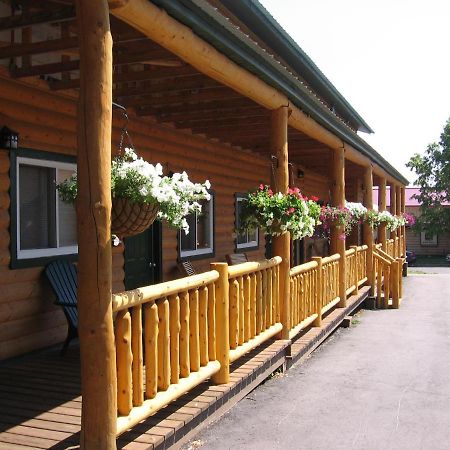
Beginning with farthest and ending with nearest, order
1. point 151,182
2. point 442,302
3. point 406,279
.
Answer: point 406,279, point 442,302, point 151,182

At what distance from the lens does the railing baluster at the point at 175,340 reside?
4.42 meters

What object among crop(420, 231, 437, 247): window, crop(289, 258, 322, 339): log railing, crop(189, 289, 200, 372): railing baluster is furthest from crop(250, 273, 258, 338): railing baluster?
crop(420, 231, 437, 247): window

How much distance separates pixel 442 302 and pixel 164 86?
451 inches

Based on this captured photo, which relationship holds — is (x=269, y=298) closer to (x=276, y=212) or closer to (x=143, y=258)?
(x=276, y=212)

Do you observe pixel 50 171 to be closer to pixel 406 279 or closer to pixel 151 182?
pixel 151 182

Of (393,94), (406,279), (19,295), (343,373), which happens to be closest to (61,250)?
(19,295)

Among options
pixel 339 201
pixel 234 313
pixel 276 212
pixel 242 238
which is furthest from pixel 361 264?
pixel 234 313

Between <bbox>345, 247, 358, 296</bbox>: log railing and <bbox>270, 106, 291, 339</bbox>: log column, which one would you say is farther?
<bbox>345, 247, 358, 296</bbox>: log railing

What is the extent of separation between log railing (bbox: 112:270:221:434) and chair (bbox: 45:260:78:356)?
1714mm

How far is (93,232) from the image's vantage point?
337 cm

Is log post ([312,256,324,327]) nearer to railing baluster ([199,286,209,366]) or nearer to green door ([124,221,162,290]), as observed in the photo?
green door ([124,221,162,290])

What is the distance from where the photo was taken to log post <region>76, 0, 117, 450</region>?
3354 mm

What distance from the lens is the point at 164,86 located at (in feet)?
20.3

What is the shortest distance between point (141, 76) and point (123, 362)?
3024mm
